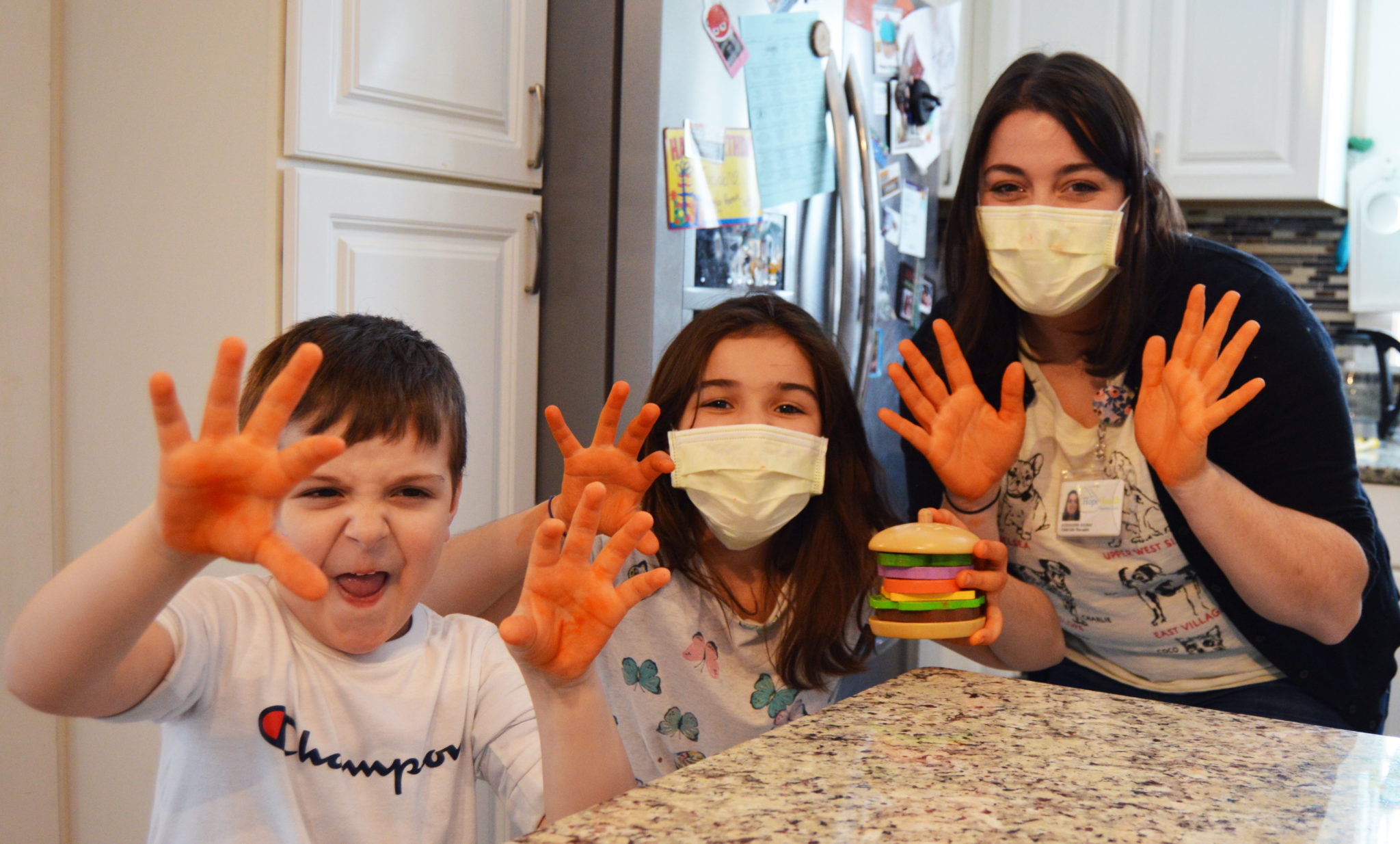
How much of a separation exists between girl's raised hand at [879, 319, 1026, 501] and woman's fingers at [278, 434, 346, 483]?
0.68m

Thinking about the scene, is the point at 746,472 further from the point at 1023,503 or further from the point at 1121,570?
the point at 1121,570

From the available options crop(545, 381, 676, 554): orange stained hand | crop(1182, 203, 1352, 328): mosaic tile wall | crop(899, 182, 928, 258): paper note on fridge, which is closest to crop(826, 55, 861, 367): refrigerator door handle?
crop(899, 182, 928, 258): paper note on fridge

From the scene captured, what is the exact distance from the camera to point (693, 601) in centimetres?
132

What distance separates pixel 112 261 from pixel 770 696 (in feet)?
3.42

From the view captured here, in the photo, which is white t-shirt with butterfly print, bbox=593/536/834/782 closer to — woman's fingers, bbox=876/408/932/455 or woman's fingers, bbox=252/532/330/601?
woman's fingers, bbox=876/408/932/455

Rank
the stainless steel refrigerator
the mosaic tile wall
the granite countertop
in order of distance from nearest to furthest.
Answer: the stainless steel refrigerator
the granite countertop
the mosaic tile wall

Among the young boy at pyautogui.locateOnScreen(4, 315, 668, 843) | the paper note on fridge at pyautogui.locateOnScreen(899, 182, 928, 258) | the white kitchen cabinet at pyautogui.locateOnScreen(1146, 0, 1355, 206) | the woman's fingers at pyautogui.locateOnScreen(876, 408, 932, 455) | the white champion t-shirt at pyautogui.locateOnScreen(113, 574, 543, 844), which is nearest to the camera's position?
the young boy at pyautogui.locateOnScreen(4, 315, 668, 843)

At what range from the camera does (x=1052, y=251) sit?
1255 millimetres

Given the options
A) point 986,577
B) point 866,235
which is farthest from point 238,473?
point 866,235

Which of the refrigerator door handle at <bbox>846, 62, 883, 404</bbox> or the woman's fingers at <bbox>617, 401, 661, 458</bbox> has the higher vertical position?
the refrigerator door handle at <bbox>846, 62, 883, 404</bbox>

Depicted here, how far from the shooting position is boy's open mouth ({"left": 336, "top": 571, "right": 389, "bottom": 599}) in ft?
3.12

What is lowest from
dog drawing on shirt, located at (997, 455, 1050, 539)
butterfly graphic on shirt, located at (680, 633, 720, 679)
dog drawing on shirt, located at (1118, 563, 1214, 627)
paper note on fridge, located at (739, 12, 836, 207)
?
butterfly graphic on shirt, located at (680, 633, 720, 679)

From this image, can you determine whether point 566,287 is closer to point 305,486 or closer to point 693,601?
point 693,601

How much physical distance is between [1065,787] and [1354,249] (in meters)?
2.75
